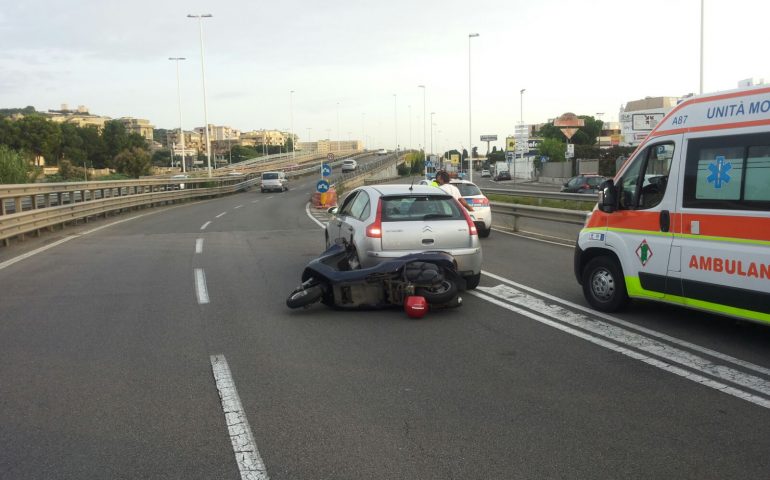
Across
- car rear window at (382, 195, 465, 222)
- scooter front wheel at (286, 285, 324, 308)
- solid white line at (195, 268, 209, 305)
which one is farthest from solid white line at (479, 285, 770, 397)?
solid white line at (195, 268, 209, 305)

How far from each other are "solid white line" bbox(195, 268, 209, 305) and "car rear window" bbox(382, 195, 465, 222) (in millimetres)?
2686

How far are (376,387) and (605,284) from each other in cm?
377

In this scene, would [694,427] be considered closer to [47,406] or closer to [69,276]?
[47,406]

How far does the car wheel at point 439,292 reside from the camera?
7.74 meters

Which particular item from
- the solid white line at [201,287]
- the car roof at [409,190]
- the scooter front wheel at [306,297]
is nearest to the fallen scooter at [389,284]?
the scooter front wheel at [306,297]

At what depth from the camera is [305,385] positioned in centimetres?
533

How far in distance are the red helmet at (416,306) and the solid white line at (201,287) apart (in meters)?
2.89

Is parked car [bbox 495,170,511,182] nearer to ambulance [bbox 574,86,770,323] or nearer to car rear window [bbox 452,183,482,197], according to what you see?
car rear window [bbox 452,183,482,197]

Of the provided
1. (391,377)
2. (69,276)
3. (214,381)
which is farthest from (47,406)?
(69,276)

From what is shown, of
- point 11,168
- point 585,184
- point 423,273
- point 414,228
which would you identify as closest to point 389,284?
point 423,273

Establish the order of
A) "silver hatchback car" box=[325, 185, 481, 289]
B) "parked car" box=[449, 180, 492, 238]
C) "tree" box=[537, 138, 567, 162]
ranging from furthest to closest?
"tree" box=[537, 138, 567, 162] → "parked car" box=[449, 180, 492, 238] → "silver hatchback car" box=[325, 185, 481, 289]

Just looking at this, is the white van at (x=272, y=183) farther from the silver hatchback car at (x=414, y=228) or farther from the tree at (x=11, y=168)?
the silver hatchback car at (x=414, y=228)

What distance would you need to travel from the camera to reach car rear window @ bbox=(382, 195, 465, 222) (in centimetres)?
894

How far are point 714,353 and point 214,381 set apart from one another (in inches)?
179
